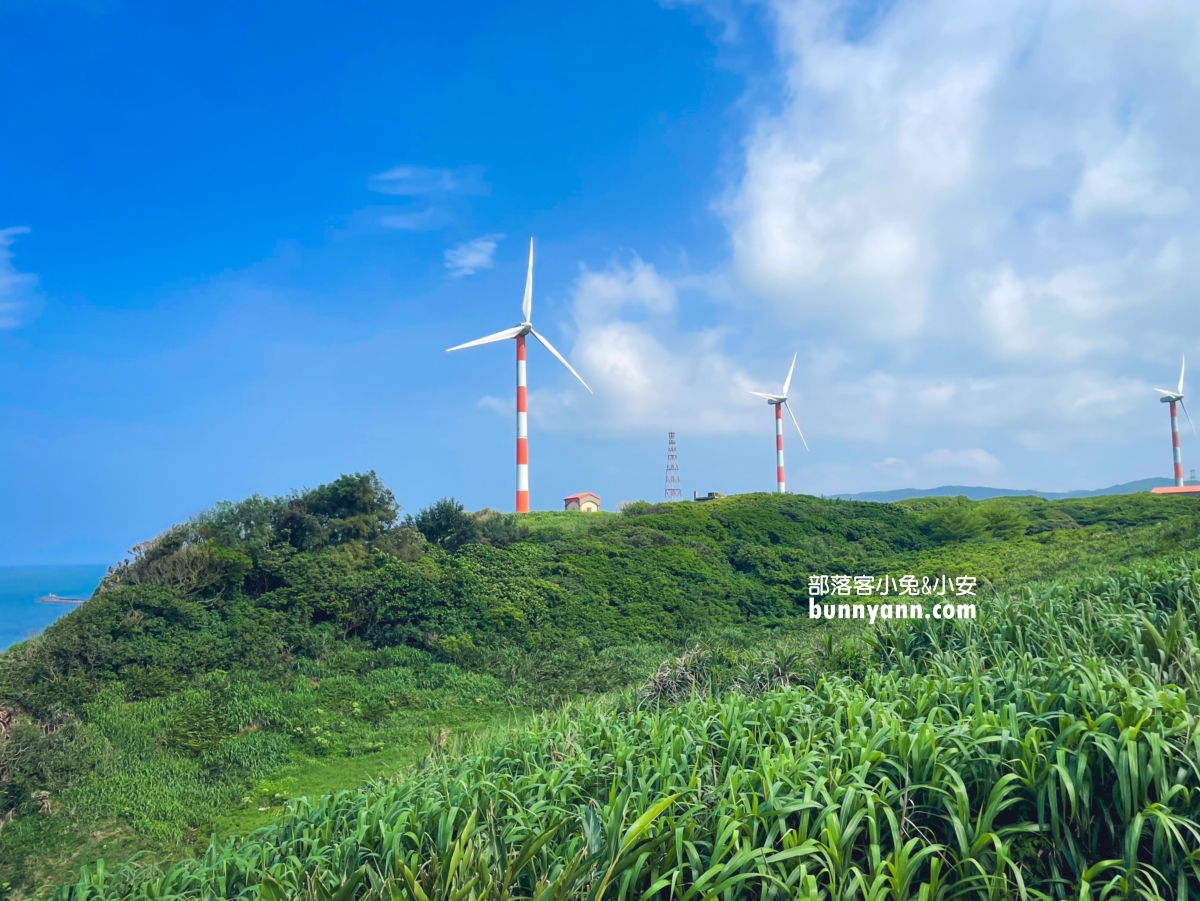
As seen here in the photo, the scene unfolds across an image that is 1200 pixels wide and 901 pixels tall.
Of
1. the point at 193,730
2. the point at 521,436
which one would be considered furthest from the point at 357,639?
the point at 521,436

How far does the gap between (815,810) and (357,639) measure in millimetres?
11396

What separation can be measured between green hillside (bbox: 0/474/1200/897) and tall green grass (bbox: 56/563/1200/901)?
144 cm

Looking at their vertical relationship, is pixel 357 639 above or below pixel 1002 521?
below

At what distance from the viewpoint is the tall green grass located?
2.99 m

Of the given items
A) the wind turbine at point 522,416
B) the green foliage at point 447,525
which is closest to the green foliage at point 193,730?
the green foliage at point 447,525

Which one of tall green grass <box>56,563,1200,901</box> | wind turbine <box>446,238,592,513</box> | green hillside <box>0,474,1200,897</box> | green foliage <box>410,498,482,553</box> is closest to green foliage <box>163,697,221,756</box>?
green hillside <box>0,474,1200,897</box>

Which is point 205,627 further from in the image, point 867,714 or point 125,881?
point 867,714

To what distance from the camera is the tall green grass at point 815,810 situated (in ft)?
9.81

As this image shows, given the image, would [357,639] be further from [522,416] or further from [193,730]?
[522,416]

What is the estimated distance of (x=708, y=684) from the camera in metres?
6.64

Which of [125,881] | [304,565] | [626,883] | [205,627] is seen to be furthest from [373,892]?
[304,565]

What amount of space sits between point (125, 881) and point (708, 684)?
439 centimetres

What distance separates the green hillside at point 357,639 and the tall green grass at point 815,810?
4.73 feet

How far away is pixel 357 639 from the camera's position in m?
13.5
